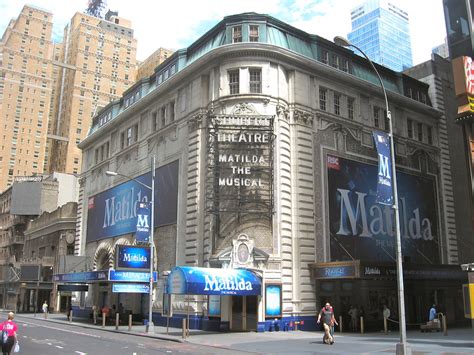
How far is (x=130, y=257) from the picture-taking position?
113ft

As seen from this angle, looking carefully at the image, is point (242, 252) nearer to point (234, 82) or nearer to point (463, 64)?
point (234, 82)

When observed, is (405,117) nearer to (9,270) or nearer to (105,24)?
(9,270)

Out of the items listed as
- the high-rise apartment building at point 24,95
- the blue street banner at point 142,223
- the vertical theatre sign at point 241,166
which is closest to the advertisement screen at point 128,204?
the blue street banner at point 142,223

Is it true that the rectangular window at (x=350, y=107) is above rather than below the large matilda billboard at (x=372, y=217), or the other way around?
above

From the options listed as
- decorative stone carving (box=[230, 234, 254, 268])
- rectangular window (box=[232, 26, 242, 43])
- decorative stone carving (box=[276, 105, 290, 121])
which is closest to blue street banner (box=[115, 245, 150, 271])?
decorative stone carving (box=[230, 234, 254, 268])

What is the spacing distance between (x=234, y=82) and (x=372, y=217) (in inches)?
567

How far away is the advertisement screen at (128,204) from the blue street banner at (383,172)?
18378 millimetres

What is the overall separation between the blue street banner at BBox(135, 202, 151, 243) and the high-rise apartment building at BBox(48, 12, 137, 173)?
97.9 m

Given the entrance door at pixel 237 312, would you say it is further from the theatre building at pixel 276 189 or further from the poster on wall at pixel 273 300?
the poster on wall at pixel 273 300

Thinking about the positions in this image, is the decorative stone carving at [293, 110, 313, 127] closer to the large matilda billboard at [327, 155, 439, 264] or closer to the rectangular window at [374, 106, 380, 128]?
the large matilda billboard at [327, 155, 439, 264]

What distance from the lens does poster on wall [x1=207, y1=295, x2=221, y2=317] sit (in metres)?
31.6

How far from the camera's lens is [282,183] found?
3300 centimetres

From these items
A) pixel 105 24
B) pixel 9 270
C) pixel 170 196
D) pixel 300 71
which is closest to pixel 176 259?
pixel 170 196

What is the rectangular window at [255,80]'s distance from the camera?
114 ft
